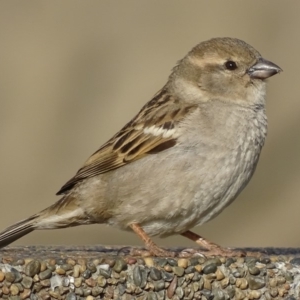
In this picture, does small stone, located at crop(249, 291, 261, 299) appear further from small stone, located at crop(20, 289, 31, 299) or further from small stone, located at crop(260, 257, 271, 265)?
small stone, located at crop(20, 289, 31, 299)

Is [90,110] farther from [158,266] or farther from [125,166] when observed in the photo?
[158,266]

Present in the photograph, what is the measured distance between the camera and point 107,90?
10406 millimetres

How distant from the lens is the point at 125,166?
223 inches

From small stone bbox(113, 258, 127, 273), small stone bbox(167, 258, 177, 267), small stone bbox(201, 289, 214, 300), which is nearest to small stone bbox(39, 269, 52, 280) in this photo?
small stone bbox(113, 258, 127, 273)

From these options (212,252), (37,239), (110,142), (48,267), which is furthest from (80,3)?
(48,267)

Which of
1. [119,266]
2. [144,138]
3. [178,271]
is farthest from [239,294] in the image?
[144,138]

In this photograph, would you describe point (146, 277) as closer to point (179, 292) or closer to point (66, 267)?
point (179, 292)

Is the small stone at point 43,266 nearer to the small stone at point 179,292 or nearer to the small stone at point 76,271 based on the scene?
the small stone at point 76,271

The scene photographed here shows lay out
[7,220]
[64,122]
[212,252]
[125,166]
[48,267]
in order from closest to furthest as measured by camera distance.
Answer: [48,267] < [212,252] < [125,166] < [7,220] < [64,122]

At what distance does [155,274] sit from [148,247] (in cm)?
85

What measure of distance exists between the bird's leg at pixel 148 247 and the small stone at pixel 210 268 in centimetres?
36

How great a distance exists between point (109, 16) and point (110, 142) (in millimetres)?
5123

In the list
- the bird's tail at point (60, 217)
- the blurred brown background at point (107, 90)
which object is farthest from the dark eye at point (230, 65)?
the blurred brown background at point (107, 90)

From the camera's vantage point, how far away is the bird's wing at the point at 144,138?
5594mm
